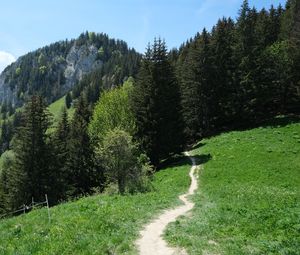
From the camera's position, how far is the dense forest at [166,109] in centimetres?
4984

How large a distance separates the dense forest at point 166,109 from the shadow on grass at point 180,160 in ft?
3.31

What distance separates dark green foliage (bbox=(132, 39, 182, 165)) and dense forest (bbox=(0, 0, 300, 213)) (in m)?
0.13

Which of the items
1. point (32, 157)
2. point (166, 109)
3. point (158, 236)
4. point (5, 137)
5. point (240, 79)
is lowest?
point (158, 236)

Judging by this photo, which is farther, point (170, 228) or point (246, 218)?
point (170, 228)

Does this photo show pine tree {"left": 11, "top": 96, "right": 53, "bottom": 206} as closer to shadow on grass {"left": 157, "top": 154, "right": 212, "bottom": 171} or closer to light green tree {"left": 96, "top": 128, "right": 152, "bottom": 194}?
shadow on grass {"left": 157, "top": 154, "right": 212, "bottom": 171}

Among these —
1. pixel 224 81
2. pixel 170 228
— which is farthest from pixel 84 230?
pixel 224 81

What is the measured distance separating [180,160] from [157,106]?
8665 millimetres

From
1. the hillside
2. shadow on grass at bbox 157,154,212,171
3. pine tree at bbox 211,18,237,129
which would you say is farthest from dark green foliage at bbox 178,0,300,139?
the hillside

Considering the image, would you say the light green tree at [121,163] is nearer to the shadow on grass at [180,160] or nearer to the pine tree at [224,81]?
the shadow on grass at [180,160]

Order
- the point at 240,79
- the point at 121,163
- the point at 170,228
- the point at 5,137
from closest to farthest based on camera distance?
the point at 170,228 < the point at 121,163 < the point at 240,79 < the point at 5,137

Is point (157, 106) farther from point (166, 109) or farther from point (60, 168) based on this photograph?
point (60, 168)

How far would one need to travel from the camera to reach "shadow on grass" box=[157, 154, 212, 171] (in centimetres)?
4836

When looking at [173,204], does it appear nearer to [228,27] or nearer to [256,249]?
[256,249]

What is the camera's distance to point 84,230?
16797 millimetres
